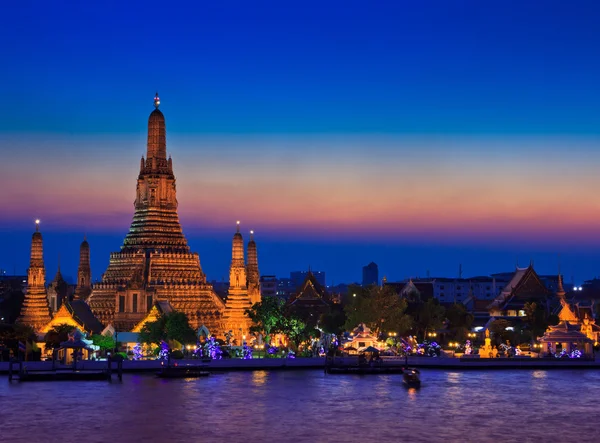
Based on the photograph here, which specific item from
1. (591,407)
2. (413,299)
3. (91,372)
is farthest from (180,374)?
(413,299)

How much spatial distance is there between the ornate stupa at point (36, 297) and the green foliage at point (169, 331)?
9295 mm

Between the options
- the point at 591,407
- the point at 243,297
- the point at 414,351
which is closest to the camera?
the point at 591,407

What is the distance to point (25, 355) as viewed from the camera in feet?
213

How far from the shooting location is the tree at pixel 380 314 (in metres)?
76.8

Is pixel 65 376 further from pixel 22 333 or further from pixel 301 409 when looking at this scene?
pixel 301 409

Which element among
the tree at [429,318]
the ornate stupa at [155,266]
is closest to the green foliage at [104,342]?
the ornate stupa at [155,266]

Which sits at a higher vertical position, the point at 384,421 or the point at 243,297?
the point at 243,297

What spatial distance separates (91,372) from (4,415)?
578 inches

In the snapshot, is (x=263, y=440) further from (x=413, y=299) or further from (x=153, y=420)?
(x=413, y=299)

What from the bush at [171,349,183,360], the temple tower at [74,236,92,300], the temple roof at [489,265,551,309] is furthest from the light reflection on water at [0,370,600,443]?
the temple roof at [489,265,551,309]

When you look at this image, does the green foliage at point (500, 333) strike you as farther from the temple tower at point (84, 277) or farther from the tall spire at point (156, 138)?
the temple tower at point (84, 277)

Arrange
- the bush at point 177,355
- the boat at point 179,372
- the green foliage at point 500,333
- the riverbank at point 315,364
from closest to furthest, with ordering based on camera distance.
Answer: the boat at point 179,372, the riverbank at point 315,364, the bush at point 177,355, the green foliage at point 500,333

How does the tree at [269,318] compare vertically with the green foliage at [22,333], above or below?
above

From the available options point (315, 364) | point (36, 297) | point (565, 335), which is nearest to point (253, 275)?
point (36, 297)
